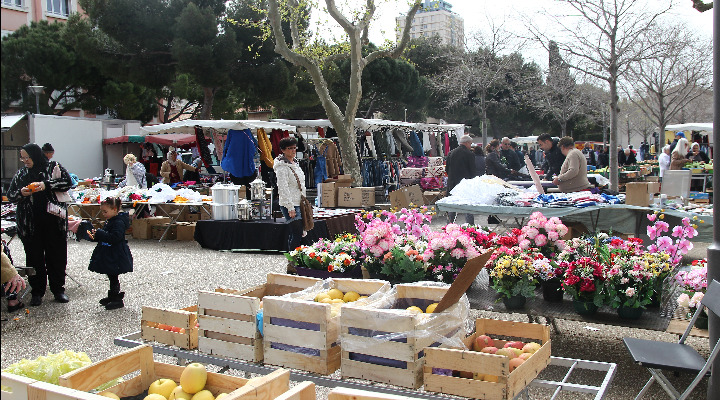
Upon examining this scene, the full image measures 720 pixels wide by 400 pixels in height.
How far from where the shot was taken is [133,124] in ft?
77.8

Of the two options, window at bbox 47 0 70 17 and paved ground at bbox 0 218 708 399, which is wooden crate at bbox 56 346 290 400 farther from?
window at bbox 47 0 70 17

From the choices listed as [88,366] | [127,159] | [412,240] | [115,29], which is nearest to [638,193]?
[412,240]

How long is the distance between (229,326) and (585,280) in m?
2.35

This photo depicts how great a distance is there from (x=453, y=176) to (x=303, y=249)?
5374mm

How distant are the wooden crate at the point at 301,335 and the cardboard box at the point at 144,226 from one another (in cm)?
890

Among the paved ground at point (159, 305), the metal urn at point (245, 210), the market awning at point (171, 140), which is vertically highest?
the market awning at point (171, 140)

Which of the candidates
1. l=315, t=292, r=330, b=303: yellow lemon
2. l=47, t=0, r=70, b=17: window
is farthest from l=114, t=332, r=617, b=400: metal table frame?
l=47, t=0, r=70, b=17: window

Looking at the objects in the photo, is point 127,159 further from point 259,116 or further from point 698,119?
point 698,119

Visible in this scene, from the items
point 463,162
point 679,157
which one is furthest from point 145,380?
point 679,157

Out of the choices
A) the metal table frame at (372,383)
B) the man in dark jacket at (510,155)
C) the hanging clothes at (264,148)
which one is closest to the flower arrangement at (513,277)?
the metal table frame at (372,383)

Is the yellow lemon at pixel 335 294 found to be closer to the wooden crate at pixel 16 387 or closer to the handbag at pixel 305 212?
the wooden crate at pixel 16 387

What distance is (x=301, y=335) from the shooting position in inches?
116

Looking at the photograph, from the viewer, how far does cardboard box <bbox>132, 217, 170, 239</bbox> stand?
445 inches

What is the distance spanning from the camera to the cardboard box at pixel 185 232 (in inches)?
433
